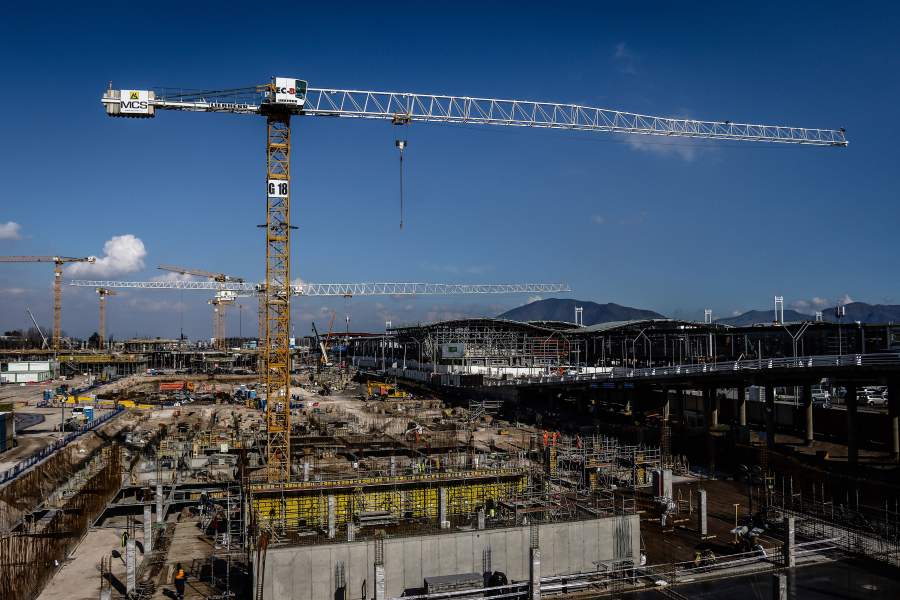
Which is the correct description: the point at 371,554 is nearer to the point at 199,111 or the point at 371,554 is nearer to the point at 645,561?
the point at 645,561

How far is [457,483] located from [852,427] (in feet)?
68.3

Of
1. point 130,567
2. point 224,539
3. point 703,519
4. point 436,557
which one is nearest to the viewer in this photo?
point 436,557

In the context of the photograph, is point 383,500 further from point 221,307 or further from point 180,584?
point 221,307

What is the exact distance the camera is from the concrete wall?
16750 millimetres

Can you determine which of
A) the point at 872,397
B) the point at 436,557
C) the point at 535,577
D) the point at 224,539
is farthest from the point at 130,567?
the point at 872,397

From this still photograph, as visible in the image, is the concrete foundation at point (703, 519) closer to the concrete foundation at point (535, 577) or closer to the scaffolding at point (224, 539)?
the concrete foundation at point (535, 577)

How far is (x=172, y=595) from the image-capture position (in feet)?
60.1

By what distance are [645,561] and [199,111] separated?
3744 centimetres

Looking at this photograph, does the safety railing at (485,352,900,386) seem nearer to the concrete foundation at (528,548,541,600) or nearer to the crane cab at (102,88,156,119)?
the concrete foundation at (528,548,541,600)

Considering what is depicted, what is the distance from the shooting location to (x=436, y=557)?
17.9 m

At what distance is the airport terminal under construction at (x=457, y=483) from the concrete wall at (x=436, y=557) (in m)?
0.05

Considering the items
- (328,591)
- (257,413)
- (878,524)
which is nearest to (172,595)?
(328,591)

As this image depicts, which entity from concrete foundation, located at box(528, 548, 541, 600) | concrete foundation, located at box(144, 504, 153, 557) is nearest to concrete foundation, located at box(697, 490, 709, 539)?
concrete foundation, located at box(528, 548, 541, 600)

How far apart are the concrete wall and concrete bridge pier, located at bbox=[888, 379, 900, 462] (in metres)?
22.7
